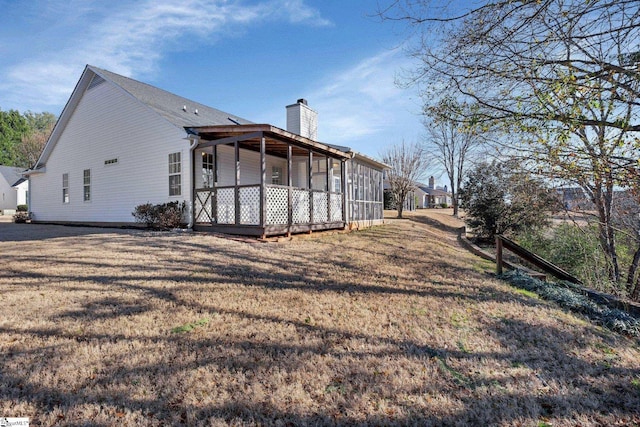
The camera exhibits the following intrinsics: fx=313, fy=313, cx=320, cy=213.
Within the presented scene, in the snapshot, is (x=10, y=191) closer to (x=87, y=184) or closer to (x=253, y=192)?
(x=87, y=184)

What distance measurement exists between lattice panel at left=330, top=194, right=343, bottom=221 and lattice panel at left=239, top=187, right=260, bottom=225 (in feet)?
12.7

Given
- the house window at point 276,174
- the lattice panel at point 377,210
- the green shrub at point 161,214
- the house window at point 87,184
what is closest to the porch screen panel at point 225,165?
the green shrub at point 161,214

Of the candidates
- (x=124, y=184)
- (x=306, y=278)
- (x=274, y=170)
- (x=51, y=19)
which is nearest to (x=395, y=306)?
(x=306, y=278)

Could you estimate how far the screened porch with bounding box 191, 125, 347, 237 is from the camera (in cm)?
887

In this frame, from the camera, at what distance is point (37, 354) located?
2.69m

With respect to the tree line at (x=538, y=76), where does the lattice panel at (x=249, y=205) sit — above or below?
below

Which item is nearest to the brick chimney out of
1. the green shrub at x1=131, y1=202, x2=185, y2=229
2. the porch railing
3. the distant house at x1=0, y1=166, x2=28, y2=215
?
the porch railing

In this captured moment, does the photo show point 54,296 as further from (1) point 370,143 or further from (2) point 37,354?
(1) point 370,143

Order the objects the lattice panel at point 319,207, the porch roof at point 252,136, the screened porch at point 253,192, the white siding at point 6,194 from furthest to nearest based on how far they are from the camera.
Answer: the white siding at point 6,194 < the lattice panel at point 319,207 < the screened porch at point 253,192 < the porch roof at point 252,136

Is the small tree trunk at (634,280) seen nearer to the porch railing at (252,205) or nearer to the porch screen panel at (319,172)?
the porch railing at (252,205)

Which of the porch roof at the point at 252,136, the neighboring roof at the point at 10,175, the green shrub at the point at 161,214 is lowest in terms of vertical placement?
the green shrub at the point at 161,214

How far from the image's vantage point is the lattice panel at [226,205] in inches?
372

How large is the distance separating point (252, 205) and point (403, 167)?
2406 centimetres

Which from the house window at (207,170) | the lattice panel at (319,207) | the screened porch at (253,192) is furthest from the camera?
the lattice panel at (319,207)
